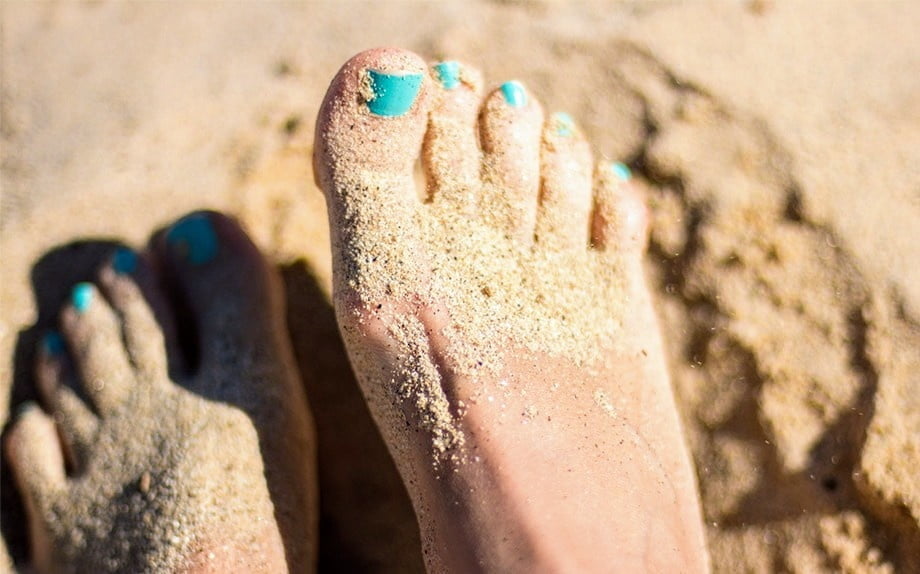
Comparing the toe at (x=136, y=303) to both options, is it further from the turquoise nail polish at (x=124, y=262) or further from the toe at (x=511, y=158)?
the toe at (x=511, y=158)

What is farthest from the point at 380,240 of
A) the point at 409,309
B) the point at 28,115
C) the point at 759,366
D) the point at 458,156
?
the point at 28,115

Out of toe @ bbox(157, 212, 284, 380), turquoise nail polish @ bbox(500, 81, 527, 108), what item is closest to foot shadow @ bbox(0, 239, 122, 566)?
toe @ bbox(157, 212, 284, 380)

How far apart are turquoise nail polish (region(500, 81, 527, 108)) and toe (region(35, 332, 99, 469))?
1051mm

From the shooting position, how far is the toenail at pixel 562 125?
1.65m

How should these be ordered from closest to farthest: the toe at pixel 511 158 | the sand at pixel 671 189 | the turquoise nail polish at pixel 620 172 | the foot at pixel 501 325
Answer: the foot at pixel 501 325 → the sand at pixel 671 189 → the toe at pixel 511 158 → the turquoise nail polish at pixel 620 172

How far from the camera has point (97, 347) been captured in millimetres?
1637

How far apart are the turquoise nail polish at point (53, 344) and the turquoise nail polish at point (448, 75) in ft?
3.14

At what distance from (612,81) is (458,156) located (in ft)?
1.43

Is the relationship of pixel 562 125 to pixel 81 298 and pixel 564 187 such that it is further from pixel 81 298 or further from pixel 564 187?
pixel 81 298

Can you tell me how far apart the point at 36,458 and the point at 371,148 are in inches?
35.6

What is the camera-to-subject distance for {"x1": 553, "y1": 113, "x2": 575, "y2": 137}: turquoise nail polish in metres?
1.65

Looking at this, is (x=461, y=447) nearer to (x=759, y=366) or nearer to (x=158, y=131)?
(x=759, y=366)

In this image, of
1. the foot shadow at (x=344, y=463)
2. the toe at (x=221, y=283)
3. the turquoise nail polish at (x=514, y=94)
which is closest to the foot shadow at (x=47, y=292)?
the toe at (x=221, y=283)

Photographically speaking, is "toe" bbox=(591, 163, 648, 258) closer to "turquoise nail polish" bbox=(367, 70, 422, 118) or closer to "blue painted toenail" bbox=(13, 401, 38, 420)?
"turquoise nail polish" bbox=(367, 70, 422, 118)
